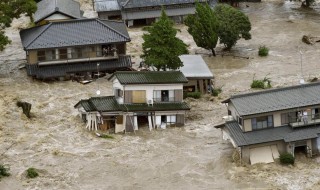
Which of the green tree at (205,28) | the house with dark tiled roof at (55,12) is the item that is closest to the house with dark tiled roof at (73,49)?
the green tree at (205,28)

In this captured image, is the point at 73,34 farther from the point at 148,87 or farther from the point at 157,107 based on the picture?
the point at 157,107

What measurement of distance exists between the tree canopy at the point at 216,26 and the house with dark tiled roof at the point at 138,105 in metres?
14.8

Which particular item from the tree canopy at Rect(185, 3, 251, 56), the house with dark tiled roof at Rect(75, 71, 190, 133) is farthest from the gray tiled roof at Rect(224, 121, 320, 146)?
the tree canopy at Rect(185, 3, 251, 56)

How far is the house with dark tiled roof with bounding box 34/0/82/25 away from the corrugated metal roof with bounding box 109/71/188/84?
21745mm

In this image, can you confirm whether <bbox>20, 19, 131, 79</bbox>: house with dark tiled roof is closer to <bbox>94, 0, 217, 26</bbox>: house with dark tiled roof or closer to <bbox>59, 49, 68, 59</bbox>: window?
<bbox>59, 49, 68, 59</bbox>: window

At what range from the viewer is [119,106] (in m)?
47.1

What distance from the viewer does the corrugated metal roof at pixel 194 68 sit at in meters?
54.2

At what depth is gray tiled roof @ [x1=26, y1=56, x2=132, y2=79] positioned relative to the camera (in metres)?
57.2

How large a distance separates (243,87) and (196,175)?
1727 centimetres

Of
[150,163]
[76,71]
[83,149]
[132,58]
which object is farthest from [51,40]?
[150,163]

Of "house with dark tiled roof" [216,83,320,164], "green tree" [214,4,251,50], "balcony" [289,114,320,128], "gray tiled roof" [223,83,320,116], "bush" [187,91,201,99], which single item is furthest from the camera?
"green tree" [214,4,251,50]

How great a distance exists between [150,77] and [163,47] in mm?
5705

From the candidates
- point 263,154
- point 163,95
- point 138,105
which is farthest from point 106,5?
point 263,154

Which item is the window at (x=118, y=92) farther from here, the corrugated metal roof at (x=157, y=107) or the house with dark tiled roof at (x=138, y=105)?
the corrugated metal roof at (x=157, y=107)
